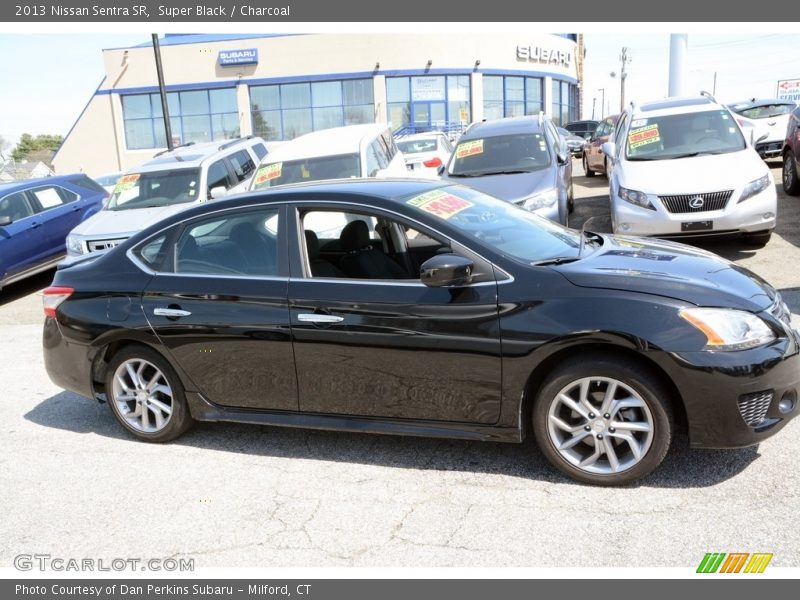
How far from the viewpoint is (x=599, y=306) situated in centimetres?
374

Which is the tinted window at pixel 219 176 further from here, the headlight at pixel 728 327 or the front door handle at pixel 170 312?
the headlight at pixel 728 327

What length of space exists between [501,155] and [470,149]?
52 centimetres

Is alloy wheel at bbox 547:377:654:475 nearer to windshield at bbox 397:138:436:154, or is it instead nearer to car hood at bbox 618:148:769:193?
car hood at bbox 618:148:769:193

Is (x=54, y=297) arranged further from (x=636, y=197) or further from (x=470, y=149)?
(x=470, y=149)

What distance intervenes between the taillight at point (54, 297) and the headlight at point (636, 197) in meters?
6.27

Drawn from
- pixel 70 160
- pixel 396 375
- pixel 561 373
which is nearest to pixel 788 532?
pixel 561 373

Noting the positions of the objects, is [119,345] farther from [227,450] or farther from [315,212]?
[315,212]

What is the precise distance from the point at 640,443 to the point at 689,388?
1.25 feet

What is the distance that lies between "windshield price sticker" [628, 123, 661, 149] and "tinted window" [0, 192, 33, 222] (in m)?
8.96

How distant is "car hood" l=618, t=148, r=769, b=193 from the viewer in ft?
28.0

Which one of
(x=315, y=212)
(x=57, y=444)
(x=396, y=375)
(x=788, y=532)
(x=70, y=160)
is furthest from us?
(x=70, y=160)

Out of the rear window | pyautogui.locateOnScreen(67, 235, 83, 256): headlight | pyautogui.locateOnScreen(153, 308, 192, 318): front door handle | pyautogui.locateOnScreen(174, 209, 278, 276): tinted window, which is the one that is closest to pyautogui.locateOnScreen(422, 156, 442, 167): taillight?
the rear window

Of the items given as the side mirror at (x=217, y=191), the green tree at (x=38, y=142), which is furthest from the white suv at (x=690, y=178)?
the green tree at (x=38, y=142)

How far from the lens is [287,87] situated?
41062mm
